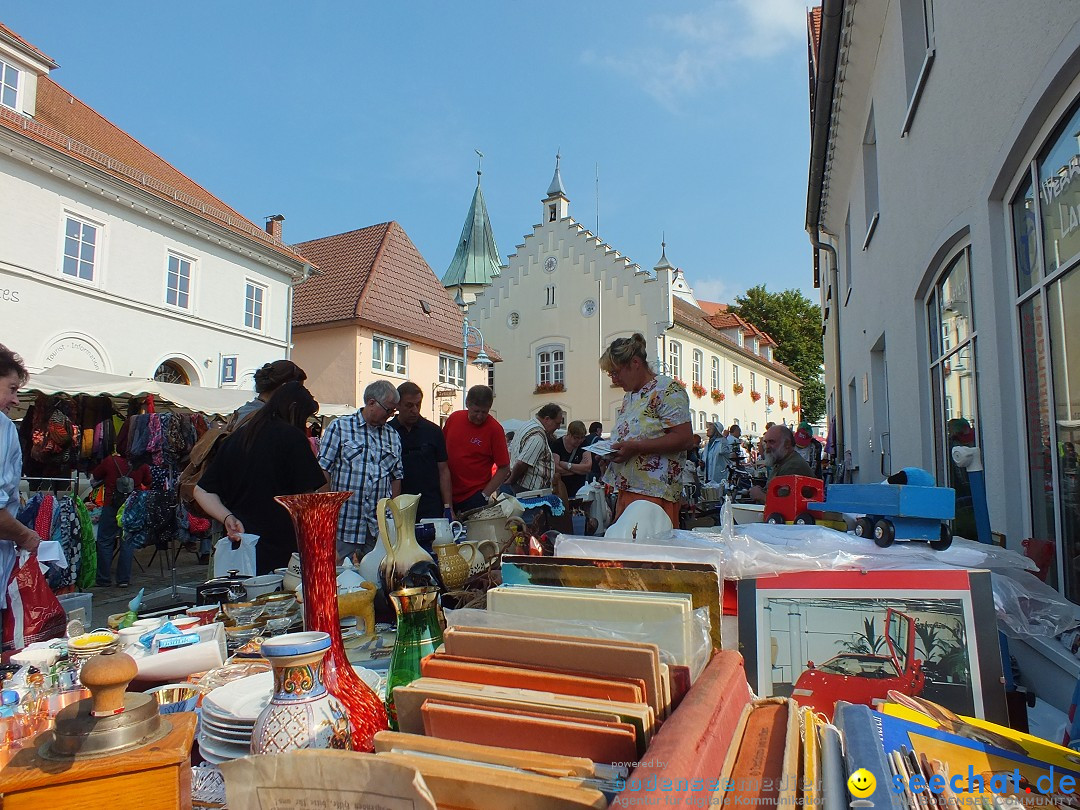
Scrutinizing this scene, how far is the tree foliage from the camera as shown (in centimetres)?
4156

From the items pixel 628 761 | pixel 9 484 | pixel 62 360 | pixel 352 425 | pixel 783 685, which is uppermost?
pixel 62 360

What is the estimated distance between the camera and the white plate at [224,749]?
113cm

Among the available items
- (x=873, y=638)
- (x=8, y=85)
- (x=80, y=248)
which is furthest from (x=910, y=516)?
(x=8, y=85)

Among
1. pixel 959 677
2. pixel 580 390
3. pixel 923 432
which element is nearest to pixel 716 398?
pixel 580 390

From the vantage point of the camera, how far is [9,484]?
293cm

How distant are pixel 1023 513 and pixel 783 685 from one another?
258 centimetres

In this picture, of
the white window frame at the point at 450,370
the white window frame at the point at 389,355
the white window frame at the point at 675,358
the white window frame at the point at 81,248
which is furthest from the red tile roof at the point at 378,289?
the white window frame at the point at 675,358

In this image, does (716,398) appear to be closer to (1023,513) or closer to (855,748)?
(1023,513)

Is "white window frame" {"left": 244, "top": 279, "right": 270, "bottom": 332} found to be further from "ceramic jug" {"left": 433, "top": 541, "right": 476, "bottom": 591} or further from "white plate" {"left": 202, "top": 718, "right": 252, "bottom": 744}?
"white plate" {"left": 202, "top": 718, "right": 252, "bottom": 744}

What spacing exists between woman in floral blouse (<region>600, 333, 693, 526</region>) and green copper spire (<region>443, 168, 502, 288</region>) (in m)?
37.3

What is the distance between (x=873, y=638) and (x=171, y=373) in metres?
17.1

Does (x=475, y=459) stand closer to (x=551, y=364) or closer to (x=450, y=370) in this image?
(x=450, y=370)

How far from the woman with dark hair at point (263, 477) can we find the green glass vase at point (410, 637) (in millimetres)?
2104

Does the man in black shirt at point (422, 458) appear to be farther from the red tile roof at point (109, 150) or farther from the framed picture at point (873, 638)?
the red tile roof at point (109, 150)
